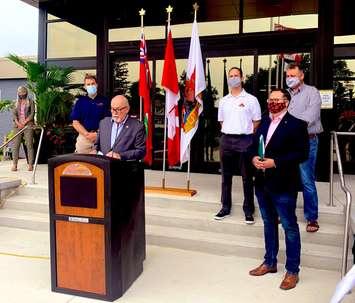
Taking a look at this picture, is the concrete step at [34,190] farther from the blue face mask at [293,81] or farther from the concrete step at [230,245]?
the blue face mask at [293,81]

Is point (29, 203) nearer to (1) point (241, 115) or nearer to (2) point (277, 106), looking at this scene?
(1) point (241, 115)

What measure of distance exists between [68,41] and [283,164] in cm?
661

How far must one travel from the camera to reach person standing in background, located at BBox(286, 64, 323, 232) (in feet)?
13.6

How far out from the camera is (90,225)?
10.7ft

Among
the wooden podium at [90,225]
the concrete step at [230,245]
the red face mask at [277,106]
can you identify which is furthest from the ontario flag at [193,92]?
the wooden podium at [90,225]

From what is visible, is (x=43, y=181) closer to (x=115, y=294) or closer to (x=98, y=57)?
(x=98, y=57)

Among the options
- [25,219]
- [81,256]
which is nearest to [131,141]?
[81,256]

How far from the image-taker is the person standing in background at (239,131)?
4457 millimetres

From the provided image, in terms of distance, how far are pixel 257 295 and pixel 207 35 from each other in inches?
193

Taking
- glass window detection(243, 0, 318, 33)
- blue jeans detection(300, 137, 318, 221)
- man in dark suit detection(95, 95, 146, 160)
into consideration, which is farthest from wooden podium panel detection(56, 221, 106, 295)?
glass window detection(243, 0, 318, 33)

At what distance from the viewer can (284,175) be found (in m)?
3.37

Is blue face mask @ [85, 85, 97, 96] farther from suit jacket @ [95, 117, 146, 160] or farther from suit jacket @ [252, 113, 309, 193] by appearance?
suit jacket @ [252, 113, 309, 193]

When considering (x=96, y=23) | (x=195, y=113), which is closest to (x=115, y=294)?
(x=195, y=113)

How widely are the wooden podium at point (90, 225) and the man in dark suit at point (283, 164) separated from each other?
118 centimetres
